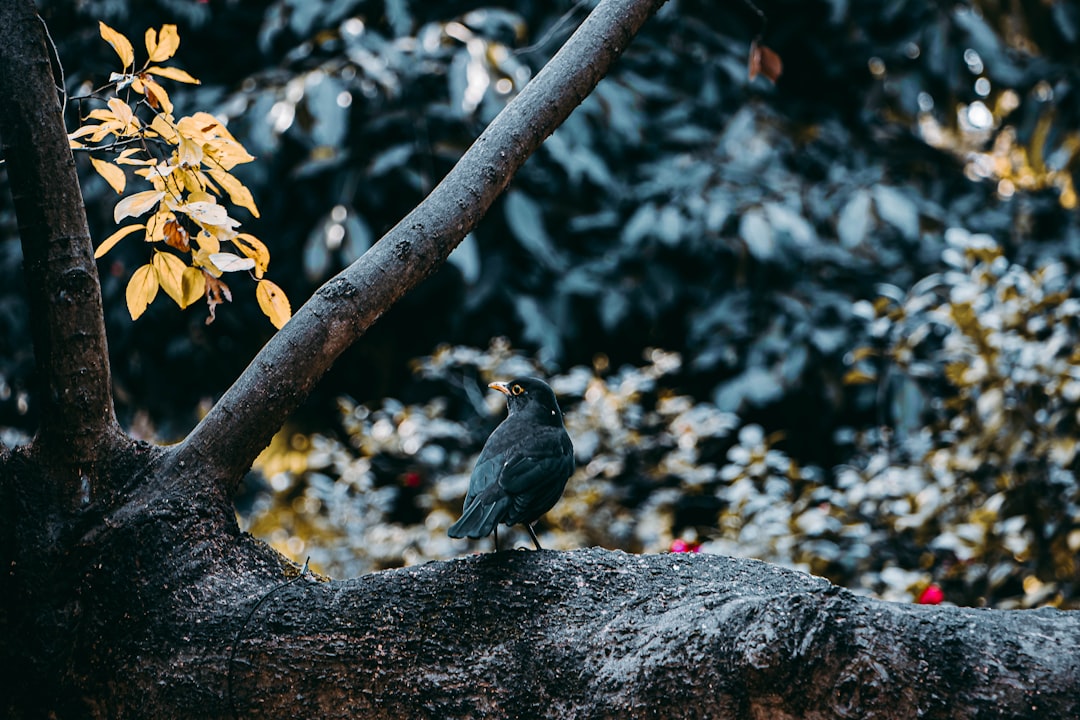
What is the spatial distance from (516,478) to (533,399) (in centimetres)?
44

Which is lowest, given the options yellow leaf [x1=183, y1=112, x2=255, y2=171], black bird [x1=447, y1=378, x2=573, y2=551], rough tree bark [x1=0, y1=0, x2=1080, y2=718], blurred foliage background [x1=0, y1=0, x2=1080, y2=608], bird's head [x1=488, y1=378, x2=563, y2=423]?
blurred foliage background [x1=0, y1=0, x2=1080, y2=608]

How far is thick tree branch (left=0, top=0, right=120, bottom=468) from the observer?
4.93 ft

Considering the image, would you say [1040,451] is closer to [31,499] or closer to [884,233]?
[884,233]

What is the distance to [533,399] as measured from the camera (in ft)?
7.49

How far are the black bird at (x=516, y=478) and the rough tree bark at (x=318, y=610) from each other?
27cm

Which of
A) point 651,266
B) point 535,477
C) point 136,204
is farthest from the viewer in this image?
point 651,266

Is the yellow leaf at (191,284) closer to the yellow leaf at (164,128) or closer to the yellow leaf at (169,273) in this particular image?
the yellow leaf at (169,273)

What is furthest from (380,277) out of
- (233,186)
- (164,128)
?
(164,128)

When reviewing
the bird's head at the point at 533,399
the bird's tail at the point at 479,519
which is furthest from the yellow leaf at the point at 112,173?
the bird's head at the point at 533,399

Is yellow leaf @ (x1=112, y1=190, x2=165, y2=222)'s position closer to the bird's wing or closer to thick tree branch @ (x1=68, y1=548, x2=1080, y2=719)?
thick tree branch @ (x1=68, y1=548, x2=1080, y2=719)

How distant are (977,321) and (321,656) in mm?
2424

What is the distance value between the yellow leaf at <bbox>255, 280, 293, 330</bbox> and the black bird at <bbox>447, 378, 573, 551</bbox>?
0.44m

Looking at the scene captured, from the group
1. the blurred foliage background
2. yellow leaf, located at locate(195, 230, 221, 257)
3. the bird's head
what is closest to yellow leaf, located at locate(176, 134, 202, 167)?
yellow leaf, located at locate(195, 230, 221, 257)

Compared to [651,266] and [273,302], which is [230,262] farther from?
[651,266]
